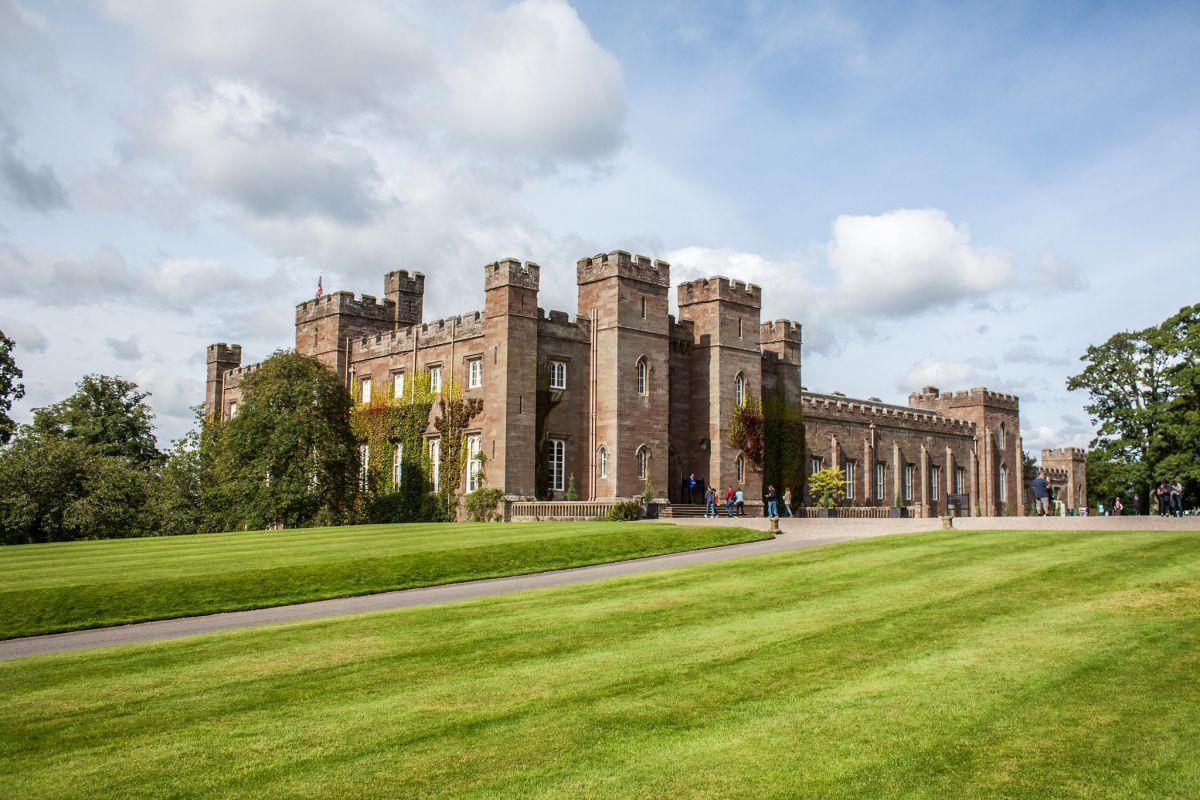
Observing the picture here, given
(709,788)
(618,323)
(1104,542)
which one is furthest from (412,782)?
(618,323)

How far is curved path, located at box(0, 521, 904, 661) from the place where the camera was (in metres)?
14.2

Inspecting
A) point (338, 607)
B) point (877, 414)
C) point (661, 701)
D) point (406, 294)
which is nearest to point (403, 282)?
point (406, 294)

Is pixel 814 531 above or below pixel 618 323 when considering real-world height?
below

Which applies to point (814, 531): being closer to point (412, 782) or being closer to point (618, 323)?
point (618, 323)

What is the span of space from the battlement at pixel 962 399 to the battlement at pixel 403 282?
117 feet

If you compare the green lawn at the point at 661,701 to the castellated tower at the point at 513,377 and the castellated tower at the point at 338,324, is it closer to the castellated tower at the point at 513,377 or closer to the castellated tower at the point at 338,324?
the castellated tower at the point at 513,377

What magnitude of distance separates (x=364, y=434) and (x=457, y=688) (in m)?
38.1

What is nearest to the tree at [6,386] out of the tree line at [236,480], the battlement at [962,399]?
the tree line at [236,480]

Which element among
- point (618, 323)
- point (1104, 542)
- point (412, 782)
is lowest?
point (412, 782)

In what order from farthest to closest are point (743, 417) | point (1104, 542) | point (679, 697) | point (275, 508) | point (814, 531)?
1. point (743, 417)
2. point (275, 508)
3. point (814, 531)
4. point (1104, 542)
5. point (679, 697)

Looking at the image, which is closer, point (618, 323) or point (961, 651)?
point (961, 651)

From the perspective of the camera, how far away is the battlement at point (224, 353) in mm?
58750

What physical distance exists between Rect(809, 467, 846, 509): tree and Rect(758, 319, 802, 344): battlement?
6.93 m

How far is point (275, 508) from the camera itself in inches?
1588
